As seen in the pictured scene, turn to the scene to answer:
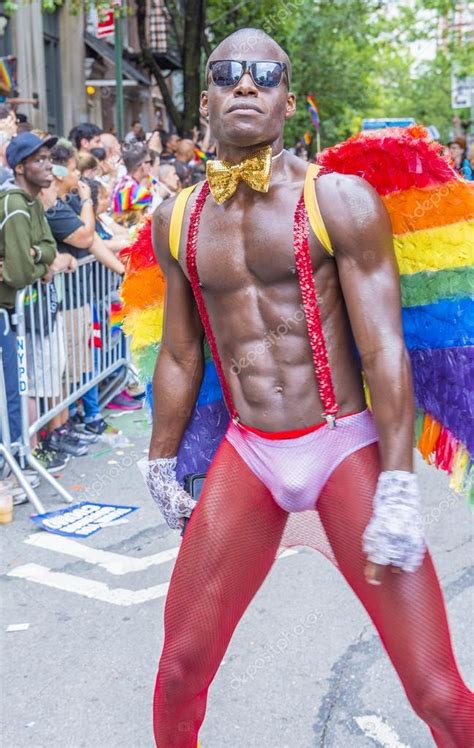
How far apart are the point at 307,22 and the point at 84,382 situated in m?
26.1

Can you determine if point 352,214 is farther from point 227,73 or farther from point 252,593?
point 252,593

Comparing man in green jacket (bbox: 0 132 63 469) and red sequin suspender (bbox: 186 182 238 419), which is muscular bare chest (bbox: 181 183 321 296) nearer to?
red sequin suspender (bbox: 186 182 238 419)

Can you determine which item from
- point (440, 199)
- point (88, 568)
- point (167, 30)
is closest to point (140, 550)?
point (88, 568)

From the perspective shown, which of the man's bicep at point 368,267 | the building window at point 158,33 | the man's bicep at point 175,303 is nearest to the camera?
the man's bicep at point 368,267

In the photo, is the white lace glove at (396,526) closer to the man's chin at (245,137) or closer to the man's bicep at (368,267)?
the man's bicep at (368,267)

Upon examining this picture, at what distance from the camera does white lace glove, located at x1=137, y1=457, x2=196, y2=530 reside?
284 cm

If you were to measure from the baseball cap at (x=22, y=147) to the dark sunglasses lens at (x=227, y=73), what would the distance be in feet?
12.2

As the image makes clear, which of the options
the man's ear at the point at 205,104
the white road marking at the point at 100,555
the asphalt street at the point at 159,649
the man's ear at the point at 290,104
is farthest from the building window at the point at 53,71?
the man's ear at the point at 290,104

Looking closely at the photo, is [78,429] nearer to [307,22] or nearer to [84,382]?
[84,382]

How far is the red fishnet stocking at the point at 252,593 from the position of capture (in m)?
2.34

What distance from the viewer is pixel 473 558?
486cm

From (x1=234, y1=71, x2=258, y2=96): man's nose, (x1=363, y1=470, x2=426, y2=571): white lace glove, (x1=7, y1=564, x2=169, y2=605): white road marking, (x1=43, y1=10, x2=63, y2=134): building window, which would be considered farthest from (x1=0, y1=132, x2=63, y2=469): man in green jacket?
(x1=43, y1=10, x2=63, y2=134): building window

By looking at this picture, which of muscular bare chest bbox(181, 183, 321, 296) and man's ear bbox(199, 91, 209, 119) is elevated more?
man's ear bbox(199, 91, 209, 119)

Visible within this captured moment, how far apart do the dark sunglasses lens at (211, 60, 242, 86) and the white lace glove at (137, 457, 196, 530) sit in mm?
1078
